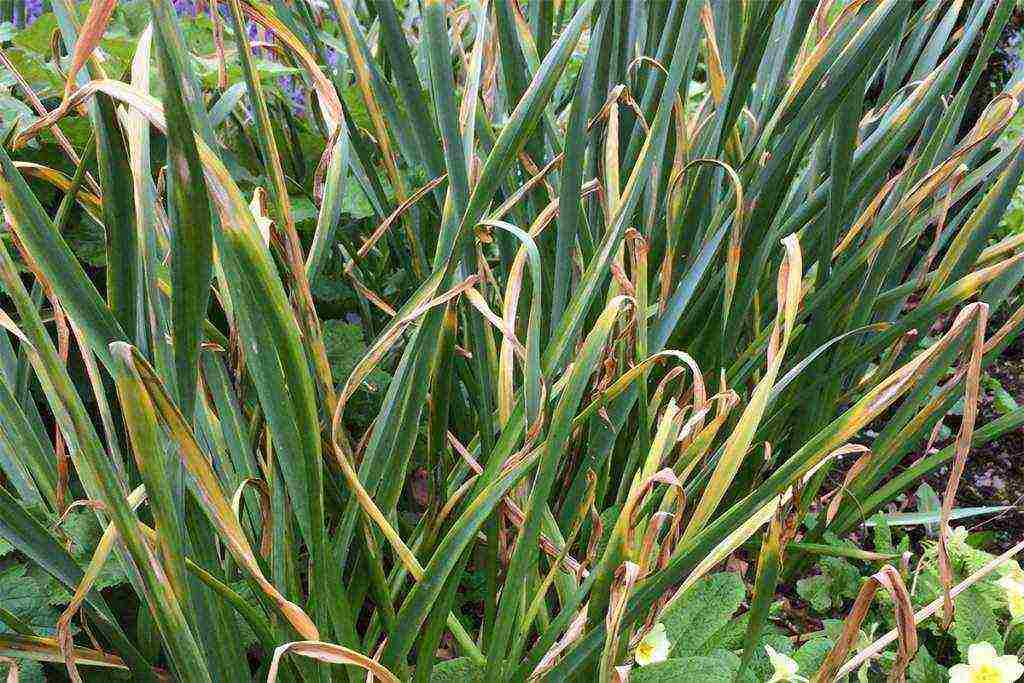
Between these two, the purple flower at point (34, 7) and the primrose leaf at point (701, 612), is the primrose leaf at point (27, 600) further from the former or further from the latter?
the purple flower at point (34, 7)

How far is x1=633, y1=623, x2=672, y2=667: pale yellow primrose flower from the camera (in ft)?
3.07

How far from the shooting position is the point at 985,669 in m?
0.97

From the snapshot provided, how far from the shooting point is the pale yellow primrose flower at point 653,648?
0.94m

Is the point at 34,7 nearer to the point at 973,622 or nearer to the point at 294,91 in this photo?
the point at 294,91

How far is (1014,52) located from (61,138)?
2.36 metres

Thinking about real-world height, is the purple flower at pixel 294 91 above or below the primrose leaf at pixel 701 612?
above

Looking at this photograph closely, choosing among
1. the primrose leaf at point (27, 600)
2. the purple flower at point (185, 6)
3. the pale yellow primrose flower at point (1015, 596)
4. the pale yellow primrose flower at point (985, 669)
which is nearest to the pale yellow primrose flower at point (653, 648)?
the pale yellow primrose flower at point (985, 669)

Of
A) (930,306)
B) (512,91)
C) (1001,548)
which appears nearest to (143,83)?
(512,91)

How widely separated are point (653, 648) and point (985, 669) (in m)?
0.36

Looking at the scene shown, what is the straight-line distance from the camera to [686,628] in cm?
101

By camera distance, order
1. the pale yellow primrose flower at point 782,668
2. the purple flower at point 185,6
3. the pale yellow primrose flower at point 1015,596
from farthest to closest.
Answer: the purple flower at point 185,6
the pale yellow primrose flower at point 1015,596
the pale yellow primrose flower at point 782,668

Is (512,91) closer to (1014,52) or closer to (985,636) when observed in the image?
(985,636)

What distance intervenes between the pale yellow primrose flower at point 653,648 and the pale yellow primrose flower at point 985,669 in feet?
1.02

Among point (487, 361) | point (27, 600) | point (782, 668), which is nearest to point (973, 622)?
point (782, 668)
